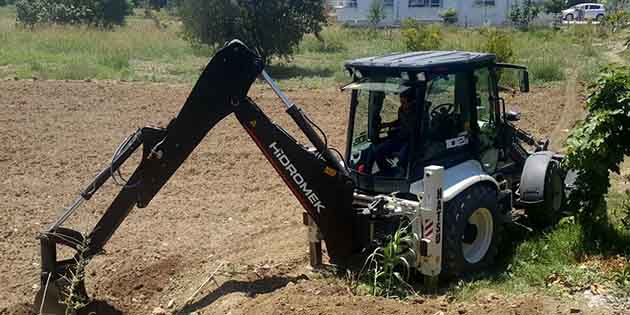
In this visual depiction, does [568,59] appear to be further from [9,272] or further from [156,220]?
[9,272]

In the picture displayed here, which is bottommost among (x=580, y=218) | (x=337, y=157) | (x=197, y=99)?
(x=580, y=218)

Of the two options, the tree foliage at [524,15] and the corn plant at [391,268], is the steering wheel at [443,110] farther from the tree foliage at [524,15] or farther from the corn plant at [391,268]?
the tree foliage at [524,15]

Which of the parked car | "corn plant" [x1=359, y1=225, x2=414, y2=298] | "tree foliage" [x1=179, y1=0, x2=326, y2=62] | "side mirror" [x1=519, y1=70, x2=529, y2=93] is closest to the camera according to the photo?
"corn plant" [x1=359, y1=225, x2=414, y2=298]

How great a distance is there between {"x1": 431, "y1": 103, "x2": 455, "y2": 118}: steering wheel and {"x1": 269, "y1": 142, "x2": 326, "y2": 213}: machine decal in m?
1.39

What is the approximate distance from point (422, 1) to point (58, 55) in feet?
113

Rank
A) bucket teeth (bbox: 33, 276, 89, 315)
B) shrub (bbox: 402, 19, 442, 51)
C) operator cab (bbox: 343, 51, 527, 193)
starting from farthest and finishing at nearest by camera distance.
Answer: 1. shrub (bbox: 402, 19, 442, 51)
2. operator cab (bbox: 343, 51, 527, 193)
3. bucket teeth (bbox: 33, 276, 89, 315)

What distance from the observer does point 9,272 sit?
25.3ft

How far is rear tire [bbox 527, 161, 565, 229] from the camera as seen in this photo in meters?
8.01

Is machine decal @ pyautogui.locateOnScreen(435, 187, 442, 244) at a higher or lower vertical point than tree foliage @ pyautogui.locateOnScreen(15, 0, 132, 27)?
lower

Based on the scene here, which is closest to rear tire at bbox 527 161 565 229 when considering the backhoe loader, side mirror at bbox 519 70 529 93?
the backhoe loader

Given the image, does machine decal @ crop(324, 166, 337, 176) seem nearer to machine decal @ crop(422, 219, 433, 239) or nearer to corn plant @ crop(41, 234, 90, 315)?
machine decal @ crop(422, 219, 433, 239)

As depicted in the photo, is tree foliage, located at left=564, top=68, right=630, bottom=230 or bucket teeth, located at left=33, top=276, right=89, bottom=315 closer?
bucket teeth, located at left=33, top=276, right=89, bottom=315

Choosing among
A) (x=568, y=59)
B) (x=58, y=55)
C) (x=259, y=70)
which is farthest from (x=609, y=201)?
(x=58, y=55)

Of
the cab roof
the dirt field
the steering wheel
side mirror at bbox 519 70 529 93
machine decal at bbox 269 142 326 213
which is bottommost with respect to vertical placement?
the dirt field
